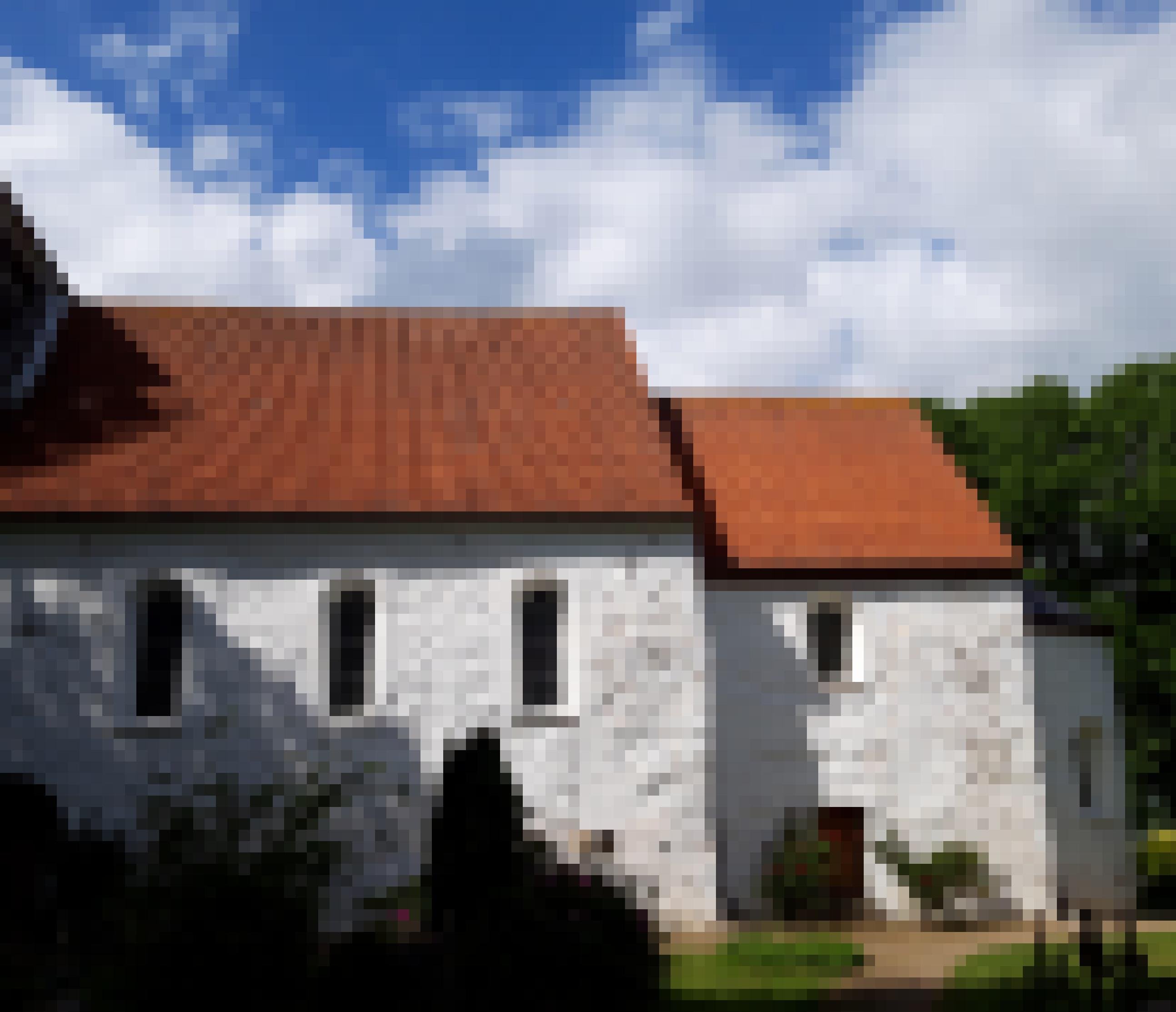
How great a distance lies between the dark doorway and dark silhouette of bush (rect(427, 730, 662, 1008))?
20.9 feet

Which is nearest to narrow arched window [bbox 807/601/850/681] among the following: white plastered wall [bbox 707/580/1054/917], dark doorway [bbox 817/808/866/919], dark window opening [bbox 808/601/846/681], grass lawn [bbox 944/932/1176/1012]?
dark window opening [bbox 808/601/846/681]

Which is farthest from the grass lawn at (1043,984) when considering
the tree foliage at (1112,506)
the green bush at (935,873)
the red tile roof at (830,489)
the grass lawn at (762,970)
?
the tree foliage at (1112,506)

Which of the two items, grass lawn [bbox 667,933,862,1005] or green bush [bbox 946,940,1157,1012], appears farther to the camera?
grass lawn [bbox 667,933,862,1005]

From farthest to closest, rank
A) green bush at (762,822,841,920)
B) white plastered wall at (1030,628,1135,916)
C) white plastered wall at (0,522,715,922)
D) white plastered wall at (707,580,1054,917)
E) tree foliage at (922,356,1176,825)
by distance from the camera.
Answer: tree foliage at (922,356,1176,825) < white plastered wall at (1030,628,1135,916) < white plastered wall at (707,580,1054,917) < green bush at (762,822,841,920) < white plastered wall at (0,522,715,922)

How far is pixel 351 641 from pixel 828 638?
8248 mm

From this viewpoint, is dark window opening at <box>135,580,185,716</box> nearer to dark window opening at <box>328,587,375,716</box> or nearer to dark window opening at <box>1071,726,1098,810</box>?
dark window opening at <box>328,587,375,716</box>

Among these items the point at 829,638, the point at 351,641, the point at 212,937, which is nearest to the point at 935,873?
the point at 829,638

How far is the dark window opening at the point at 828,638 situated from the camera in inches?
828

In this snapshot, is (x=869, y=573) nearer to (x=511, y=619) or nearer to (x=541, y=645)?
(x=541, y=645)

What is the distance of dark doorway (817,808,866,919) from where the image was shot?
66.7 feet

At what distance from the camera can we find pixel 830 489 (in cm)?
2283

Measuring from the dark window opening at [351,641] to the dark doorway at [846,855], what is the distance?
8.13 metres

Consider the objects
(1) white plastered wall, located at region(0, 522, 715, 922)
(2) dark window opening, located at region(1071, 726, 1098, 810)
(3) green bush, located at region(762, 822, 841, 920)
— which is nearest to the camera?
(1) white plastered wall, located at region(0, 522, 715, 922)

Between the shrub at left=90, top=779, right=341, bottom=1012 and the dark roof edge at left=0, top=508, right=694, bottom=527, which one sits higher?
the dark roof edge at left=0, top=508, right=694, bottom=527
